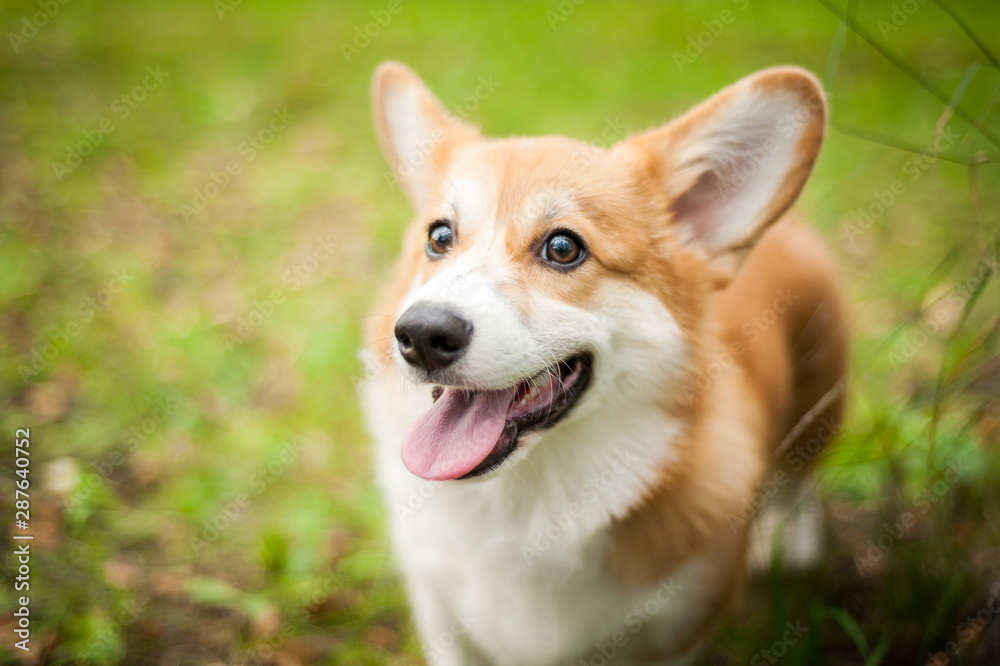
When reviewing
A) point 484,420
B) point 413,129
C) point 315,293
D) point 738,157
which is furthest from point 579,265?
point 315,293

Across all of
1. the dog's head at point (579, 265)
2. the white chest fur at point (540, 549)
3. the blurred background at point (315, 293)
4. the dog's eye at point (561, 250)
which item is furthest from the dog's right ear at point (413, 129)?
the blurred background at point (315, 293)

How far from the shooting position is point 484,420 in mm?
1985

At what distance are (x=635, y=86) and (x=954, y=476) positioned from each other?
5538 millimetres

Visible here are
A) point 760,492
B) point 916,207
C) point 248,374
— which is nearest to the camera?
point 760,492

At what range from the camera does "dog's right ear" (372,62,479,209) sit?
2.60 meters

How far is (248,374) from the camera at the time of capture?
410 cm

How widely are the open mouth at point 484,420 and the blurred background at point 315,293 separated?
1.05m

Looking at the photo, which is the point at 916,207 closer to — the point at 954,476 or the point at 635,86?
the point at 635,86

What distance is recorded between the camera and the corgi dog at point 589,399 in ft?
6.56

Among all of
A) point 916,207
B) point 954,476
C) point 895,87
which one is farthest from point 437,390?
point 895,87

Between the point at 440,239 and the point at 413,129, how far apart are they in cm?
63

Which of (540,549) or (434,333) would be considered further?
(540,549)

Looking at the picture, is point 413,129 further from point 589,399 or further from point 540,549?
point 540,549

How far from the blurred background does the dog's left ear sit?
9.5 inches
